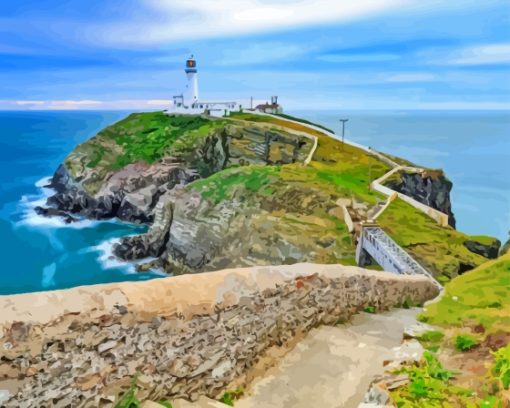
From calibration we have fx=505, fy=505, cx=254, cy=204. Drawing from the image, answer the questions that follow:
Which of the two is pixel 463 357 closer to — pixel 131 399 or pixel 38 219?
pixel 131 399

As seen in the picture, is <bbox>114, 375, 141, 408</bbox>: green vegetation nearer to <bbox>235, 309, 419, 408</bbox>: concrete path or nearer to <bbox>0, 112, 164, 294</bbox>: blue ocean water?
<bbox>235, 309, 419, 408</bbox>: concrete path

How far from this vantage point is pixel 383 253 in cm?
2091

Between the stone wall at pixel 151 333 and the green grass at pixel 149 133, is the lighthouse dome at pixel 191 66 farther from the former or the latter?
the stone wall at pixel 151 333

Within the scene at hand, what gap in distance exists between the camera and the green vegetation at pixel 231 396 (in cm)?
541

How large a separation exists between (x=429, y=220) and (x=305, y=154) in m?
18.4

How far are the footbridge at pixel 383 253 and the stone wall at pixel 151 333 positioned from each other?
11268 millimetres

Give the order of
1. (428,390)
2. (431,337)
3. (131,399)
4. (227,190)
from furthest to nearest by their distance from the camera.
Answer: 1. (227,190)
2. (431,337)
3. (131,399)
4. (428,390)

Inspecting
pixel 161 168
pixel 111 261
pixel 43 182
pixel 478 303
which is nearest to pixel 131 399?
pixel 478 303

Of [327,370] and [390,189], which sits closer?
[327,370]

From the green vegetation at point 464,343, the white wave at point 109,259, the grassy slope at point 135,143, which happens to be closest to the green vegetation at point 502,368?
the green vegetation at point 464,343

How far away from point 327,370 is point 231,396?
1.20 metres

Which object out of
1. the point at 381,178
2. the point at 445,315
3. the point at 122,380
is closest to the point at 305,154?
the point at 381,178

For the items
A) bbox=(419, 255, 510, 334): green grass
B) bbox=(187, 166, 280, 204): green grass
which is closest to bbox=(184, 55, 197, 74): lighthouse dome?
bbox=(187, 166, 280, 204): green grass

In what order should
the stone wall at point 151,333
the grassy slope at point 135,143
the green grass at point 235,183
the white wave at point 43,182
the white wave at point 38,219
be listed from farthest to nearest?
the white wave at point 43,182 → the grassy slope at point 135,143 → the white wave at point 38,219 → the green grass at point 235,183 → the stone wall at point 151,333
